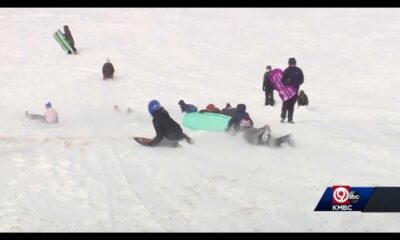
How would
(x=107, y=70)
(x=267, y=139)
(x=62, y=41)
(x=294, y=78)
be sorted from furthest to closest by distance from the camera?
(x=62, y=41)
(x=107, y=70)
(x=294, y=78)
(x=267, y=139)

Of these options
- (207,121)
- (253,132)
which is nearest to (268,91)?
(207,121)

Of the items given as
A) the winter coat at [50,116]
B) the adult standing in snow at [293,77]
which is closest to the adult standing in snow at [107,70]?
the winter coat at [50,116]

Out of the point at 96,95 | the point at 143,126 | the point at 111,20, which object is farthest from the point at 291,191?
the point at 111,20

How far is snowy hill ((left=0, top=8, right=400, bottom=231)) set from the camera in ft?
23.6

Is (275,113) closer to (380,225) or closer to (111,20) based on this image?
(380,225)

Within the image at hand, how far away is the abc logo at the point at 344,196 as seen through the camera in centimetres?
720

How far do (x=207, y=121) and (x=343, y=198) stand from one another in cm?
502

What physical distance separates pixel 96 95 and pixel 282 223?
35.5ft

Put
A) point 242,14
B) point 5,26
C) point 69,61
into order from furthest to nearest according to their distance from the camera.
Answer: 1. point 242,14
2. point 5,26
3. point 69,61

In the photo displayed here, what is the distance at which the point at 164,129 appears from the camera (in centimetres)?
1011

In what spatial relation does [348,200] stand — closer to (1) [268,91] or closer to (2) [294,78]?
(2) [294,78]

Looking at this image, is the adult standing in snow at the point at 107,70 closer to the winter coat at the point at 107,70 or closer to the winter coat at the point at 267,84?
the winter coat at the point at 107,70

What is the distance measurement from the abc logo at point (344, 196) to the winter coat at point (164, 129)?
3.73 metres

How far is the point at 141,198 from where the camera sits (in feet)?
24.9
